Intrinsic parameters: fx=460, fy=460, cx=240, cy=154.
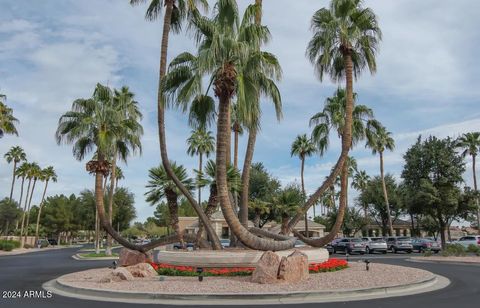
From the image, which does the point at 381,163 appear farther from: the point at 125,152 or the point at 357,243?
the point at 125,152

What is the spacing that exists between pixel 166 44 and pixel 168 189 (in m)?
6.86

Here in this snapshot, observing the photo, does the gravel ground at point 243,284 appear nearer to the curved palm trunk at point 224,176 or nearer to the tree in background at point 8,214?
the curved palm trunk at point 224,176

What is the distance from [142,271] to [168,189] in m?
5.57

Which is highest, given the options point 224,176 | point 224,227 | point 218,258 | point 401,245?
point 224,176

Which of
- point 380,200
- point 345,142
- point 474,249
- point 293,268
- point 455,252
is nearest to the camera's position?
point 293,268

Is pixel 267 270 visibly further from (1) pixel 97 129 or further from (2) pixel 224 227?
(2) pixel 224 227

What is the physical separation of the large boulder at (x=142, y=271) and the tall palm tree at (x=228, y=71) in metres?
3.32

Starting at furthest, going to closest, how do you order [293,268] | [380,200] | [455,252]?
[380,200] → [455,252] → [293,268]

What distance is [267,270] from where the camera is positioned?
1440cm

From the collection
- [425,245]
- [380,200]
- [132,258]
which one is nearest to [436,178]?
[425,245]

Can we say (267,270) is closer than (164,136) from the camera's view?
Yes

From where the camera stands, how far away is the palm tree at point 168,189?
70.4 feet

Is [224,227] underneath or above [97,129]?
underneath

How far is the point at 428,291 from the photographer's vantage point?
13.8m
